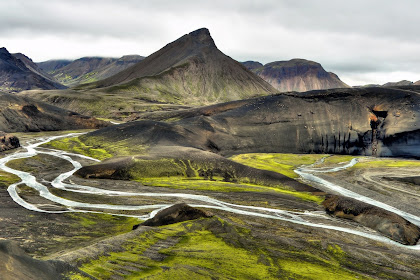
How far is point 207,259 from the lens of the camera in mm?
29234

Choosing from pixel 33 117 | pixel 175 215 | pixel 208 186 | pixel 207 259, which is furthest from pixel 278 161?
pixel 33 117

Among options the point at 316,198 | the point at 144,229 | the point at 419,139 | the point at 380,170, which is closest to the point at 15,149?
the point at 144,229

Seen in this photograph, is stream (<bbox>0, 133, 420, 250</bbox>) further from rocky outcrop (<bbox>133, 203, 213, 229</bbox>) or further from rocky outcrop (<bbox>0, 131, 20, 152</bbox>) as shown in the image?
rocky outcrop (<bbox>0, 131, 20, 152</bbox>)

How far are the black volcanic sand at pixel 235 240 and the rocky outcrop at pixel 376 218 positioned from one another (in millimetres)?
2753

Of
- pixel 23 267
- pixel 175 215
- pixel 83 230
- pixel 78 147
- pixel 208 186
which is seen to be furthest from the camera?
pixel 78 147

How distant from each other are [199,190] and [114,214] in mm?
18778

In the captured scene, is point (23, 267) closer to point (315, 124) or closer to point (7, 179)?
point (7, 179)

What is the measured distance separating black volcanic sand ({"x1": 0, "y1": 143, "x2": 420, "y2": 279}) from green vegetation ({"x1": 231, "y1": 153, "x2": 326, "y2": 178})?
4266cm

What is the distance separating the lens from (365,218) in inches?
2007

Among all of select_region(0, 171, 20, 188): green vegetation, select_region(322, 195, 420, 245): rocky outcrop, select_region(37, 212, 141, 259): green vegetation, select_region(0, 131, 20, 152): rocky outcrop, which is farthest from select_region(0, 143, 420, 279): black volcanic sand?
select_region(0, 131, 20, 152): rocky outcrop

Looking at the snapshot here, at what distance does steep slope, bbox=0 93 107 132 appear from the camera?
403 ft

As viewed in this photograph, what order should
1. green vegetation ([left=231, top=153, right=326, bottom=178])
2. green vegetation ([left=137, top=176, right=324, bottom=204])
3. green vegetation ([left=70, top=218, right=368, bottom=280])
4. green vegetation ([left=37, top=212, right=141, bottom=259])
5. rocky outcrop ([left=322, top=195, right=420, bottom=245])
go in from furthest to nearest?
green vegetation ([left=231, top=153, right=326, bottom=178]) < green vegetation ([left=137, top=176, right=324, bottom=204]) < rocky outcrop ([left=322, top=195, right=420, bottom=245]) < green vegetation ([left=37, top=212, right=141, bottom=259]) < green vegetation ([left=70, top=218, right=368, bottom=280])

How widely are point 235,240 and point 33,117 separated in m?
122

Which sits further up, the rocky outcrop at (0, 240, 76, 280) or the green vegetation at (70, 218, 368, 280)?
the rocky outcrop at (0, 240, 76, 280)
